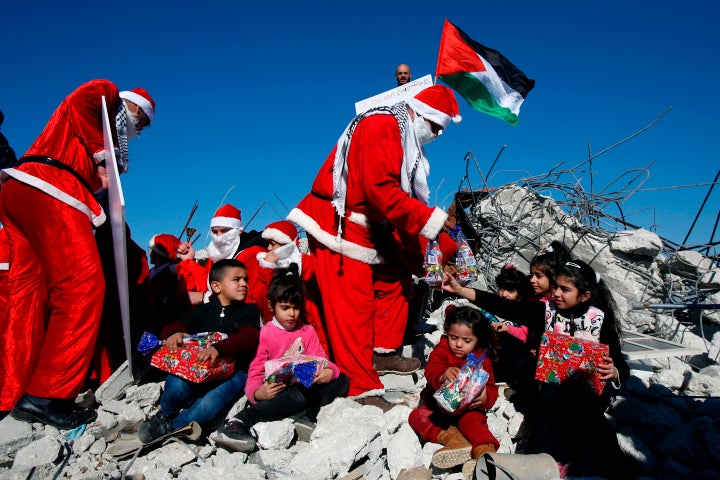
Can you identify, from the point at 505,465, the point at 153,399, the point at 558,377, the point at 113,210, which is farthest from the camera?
the point at 153,399

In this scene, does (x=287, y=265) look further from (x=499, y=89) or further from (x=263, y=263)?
(x=499, y=89)

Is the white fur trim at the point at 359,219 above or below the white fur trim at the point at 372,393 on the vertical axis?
above

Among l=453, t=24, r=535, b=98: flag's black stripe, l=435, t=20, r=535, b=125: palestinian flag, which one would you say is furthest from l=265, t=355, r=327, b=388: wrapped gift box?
l=453, t=24, r=535, b=98: flag's black stripe

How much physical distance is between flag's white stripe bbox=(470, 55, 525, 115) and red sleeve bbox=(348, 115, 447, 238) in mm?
2659

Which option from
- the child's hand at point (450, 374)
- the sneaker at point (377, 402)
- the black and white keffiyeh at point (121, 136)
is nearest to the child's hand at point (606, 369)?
the child's hand at point (450, 374)

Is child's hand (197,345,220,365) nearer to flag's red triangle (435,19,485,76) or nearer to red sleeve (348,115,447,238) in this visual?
red sleeve (348,115,447,238)

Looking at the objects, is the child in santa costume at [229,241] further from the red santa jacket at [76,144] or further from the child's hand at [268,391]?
the child's hand at [268,391]

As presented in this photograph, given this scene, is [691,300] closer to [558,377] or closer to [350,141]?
[558,377]

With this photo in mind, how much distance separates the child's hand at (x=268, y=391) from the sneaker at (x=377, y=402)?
0.57 metres

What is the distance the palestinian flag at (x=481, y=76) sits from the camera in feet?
18.7

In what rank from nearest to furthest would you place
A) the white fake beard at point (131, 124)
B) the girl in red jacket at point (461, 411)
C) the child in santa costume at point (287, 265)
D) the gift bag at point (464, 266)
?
1. the girl in red jacket at point (461, 411)
2. the white fake beard at point (131, 124)
3. the child in santa costume at point (287, 265)
4. the gift bag at point (464, 266)

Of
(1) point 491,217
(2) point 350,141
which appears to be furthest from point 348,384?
(1) point 491,217

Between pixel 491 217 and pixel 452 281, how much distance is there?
10.6 feet

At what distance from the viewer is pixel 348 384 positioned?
358cm
